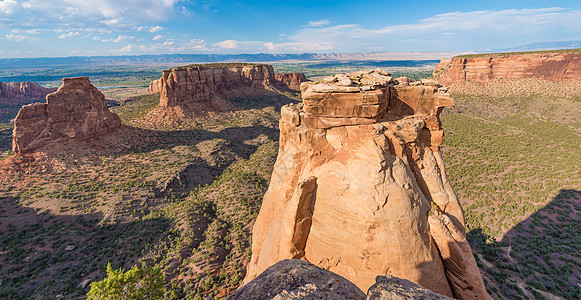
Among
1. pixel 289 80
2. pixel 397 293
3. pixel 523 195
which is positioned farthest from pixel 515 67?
pixel 397 293

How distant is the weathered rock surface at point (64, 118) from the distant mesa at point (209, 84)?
25.9 m

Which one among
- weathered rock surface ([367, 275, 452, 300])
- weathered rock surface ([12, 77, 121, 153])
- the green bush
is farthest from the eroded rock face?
weathered rock surface ([367, 275, 452, 300])

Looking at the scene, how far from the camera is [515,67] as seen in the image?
97.5m

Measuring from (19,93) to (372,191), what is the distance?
692 feet

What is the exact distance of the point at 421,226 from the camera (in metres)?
Result: 12.3

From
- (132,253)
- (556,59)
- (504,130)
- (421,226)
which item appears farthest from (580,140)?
(132,253)

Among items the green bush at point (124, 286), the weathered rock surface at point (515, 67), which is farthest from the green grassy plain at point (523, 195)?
the green bush at point (124, 286)

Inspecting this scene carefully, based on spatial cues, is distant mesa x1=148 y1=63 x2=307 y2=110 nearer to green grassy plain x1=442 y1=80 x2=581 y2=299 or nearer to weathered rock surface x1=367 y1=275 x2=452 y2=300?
green grassy plain x1=442 y1=80 x2=581 y2=299

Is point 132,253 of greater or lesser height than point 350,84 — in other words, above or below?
below

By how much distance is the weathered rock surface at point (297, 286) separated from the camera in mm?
6715

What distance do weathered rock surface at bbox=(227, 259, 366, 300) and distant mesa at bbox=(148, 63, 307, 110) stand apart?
85.5 meters

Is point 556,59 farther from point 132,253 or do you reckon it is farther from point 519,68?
point 132,253

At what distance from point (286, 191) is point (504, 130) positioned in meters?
70.1

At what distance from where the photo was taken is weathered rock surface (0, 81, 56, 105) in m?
126
